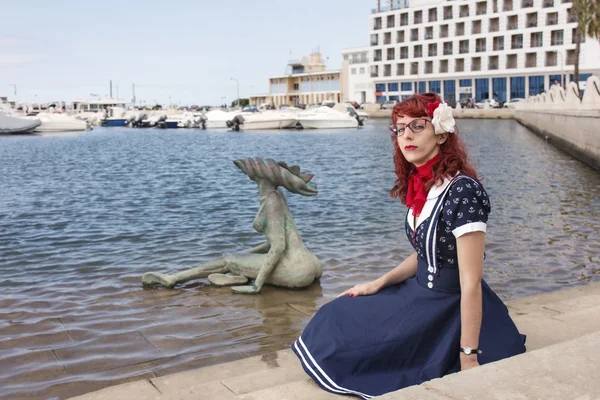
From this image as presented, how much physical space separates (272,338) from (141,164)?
90.3ft

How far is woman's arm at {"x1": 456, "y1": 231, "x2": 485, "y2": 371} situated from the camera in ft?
11.3

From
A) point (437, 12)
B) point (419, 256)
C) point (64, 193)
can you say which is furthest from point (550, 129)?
point (437, 12)

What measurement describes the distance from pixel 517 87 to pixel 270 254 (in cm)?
8154

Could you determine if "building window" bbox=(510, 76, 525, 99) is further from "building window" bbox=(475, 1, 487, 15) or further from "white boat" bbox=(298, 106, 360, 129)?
"white boat" bbox=(298, 106, 360, 129)

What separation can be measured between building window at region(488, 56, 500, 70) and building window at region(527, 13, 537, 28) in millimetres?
5406

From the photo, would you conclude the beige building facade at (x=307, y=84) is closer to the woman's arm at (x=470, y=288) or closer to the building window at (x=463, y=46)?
the building window at (x=463, y=46)

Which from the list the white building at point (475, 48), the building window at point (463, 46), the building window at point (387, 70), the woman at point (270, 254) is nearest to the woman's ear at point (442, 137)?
the woman at point (270, 254)

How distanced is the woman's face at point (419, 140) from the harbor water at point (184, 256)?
9.48 ft

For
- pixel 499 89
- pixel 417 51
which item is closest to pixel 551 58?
pixel 499 89

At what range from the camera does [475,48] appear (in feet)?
281

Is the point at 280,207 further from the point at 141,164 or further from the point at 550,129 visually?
the point at 550,129

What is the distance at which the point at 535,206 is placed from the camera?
49.6ft

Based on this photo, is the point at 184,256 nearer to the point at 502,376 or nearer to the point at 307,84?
the point at 502,376

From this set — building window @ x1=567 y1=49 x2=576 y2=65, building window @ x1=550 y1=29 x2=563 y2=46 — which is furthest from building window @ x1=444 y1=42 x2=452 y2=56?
building window @ x1=567 y1=49 x2=576 y2=65
